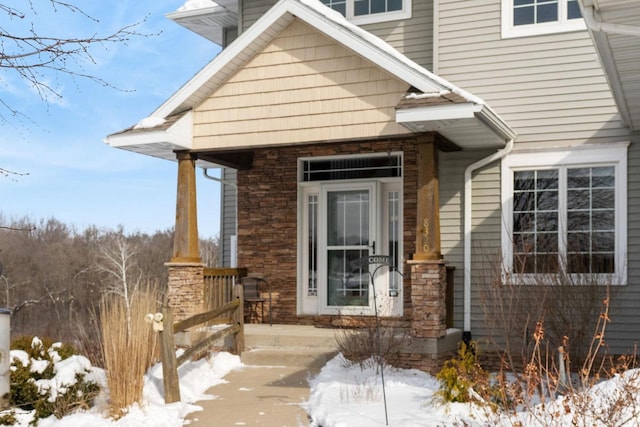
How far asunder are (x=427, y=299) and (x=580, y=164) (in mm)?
3383

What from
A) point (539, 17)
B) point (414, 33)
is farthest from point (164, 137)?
point (539, 17)

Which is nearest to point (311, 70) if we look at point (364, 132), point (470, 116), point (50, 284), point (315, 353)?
point (364, 132)

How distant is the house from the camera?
10070 millimetres

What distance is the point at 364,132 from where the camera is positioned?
33.4 feet

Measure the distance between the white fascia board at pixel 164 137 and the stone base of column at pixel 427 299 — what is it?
12.5 ft

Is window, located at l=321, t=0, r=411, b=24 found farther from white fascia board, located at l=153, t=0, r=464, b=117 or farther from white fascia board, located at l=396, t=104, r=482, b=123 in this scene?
white fascia board, located at l=396, t=104, r=482, b=123

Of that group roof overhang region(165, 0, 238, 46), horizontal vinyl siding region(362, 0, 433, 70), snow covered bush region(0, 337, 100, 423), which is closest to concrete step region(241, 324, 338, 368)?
snow covered bush region(0, 337, 100, 423)

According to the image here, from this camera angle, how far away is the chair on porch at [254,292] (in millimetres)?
12789

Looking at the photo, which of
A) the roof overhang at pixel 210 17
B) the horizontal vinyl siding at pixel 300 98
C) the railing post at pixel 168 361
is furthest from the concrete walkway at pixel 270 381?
the roof overhang at pixel 210 17

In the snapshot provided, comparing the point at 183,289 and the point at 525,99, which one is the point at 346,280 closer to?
the point at 183,289

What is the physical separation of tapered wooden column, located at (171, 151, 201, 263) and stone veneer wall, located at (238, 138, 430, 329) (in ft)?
6.01

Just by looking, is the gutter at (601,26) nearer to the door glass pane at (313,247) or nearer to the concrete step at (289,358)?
the concrete step at (289,358)

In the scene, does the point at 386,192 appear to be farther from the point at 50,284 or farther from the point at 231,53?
the point at 50,284

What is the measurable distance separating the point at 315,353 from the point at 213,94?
13.3 ft
